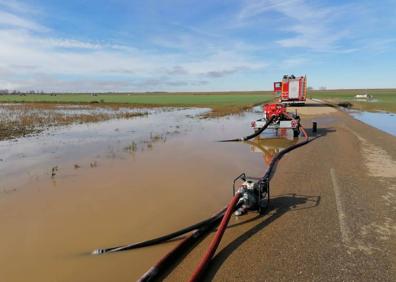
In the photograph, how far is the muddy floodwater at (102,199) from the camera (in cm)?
464

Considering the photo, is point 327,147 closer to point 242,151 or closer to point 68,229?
point 242,151

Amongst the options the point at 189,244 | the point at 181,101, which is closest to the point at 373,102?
the point at 181,101

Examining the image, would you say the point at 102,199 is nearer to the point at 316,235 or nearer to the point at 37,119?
the point at 316,235

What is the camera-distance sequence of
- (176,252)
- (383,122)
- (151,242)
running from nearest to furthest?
(176,252) < (151,242) < (383,122)

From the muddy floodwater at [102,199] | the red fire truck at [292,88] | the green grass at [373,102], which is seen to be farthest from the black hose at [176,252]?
the green grass at [373,102]

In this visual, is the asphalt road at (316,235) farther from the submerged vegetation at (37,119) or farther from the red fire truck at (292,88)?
the red fire truck at (292,88)

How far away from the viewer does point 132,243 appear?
5062mm

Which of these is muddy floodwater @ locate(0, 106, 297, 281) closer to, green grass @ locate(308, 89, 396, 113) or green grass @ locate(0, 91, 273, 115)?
green grass @ locate(0, 91, 273, 115)

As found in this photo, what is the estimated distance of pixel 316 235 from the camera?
496 centimetres

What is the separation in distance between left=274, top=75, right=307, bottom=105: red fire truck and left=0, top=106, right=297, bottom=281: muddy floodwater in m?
13.7

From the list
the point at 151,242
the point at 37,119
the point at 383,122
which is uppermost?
the point at 37,119

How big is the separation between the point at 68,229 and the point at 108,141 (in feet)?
35.3

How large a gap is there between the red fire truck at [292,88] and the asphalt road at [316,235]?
60.3 feet

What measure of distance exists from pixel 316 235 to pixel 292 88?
23083mm
